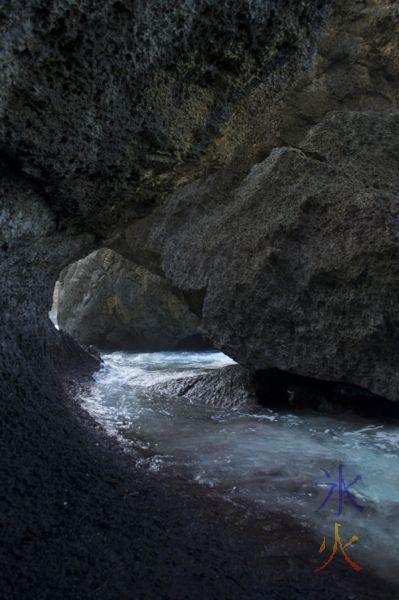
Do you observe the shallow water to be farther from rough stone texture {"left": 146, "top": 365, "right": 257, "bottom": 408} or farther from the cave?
rough stone texture {"left": 146, "top": 365, "right": 257, "bottom": 408}

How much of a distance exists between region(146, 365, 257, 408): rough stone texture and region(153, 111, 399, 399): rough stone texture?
2.42ft

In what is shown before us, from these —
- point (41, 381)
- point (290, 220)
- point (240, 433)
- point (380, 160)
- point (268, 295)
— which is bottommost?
point (240, 433)

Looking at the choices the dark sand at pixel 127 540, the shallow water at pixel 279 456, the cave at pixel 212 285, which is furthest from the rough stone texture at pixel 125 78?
the shallow water at pixel 279 456

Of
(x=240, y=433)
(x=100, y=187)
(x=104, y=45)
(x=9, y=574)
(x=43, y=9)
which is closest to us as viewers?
(x=9, y=574)

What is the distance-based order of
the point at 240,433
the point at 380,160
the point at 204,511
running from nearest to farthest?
the point at 204,511, the point at 240,433, the point at 380,160

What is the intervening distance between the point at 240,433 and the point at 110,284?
11.1 meters

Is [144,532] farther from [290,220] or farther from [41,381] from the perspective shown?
[290,220]

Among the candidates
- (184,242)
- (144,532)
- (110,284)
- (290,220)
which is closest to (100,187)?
(144,532)

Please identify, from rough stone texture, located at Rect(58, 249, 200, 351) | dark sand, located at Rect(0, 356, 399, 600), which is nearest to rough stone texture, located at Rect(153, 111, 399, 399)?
dark sand, located at Rect(0, 356, 399, 600)

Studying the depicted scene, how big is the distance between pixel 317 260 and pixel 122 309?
34.1 ft

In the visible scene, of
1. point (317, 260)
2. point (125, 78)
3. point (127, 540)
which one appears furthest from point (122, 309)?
point (127, 540)

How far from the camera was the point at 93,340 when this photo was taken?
645 inches

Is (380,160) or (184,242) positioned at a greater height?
(380,160)

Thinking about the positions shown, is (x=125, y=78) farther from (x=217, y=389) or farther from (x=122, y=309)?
(x=122, y=309)
